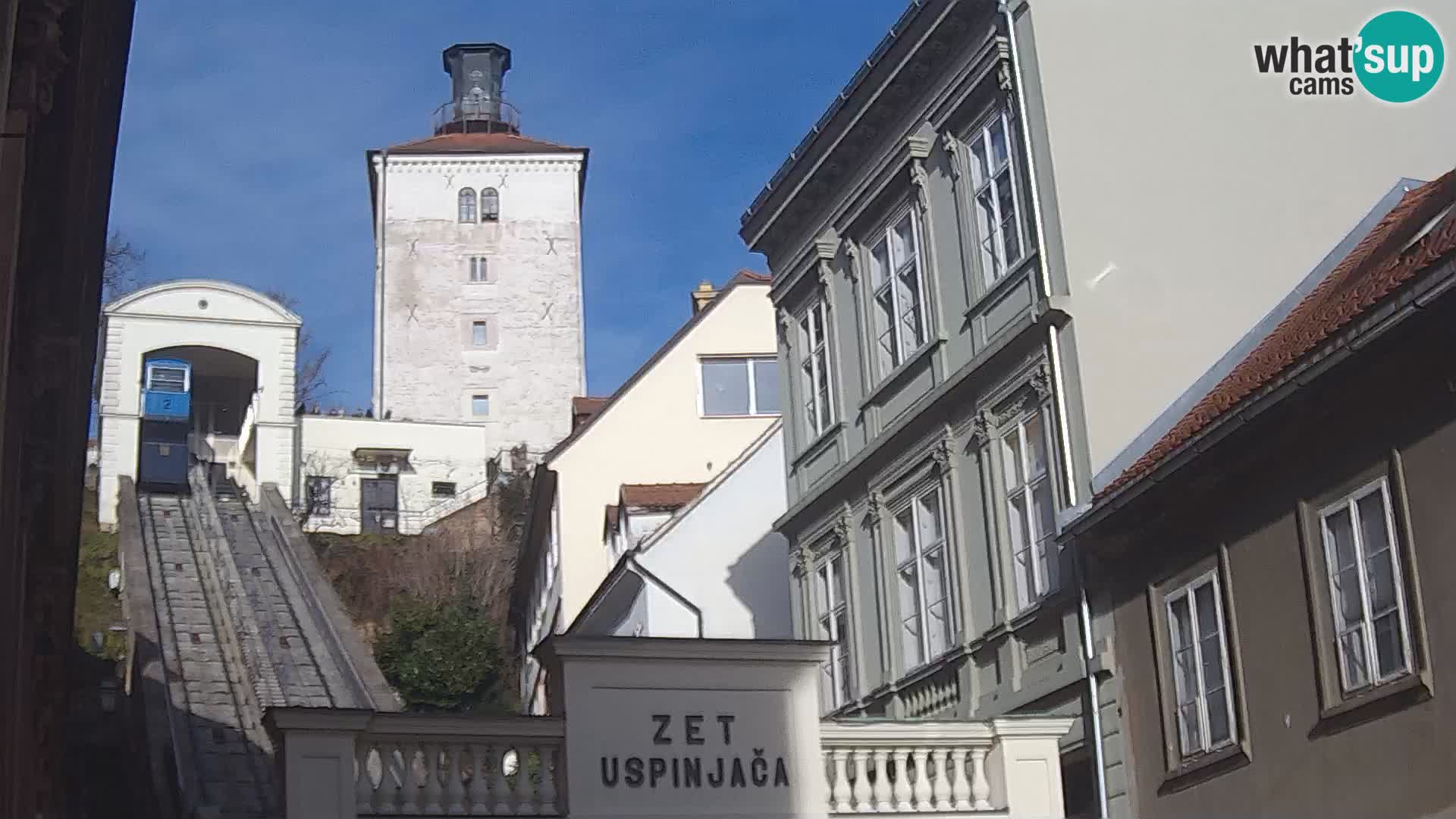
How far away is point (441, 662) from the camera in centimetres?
3441

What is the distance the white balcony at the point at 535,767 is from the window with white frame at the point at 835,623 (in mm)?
7096

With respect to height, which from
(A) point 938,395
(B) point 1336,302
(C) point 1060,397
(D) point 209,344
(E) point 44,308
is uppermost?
(D) point 209,344

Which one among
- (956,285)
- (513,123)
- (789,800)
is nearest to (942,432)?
(956,285)

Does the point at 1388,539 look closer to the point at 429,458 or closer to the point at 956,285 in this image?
the point at 956,285

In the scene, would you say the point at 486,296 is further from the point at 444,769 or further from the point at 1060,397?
the point at 444,769

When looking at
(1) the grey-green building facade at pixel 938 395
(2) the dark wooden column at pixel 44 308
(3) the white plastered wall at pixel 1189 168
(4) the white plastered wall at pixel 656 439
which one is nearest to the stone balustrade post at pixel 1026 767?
(1) the grey-green building facade at pixel 938 395

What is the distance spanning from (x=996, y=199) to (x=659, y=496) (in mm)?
16852

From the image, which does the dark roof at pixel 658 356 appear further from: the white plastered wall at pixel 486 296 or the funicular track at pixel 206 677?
the white plastered wall at pixel 486 296

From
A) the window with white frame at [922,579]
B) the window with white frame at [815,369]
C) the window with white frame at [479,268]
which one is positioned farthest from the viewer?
the window with white frame at [479,268]

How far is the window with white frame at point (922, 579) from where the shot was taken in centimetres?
2167

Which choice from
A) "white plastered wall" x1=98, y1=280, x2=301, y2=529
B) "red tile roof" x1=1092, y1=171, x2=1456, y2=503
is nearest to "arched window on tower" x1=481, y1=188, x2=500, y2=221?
"white plastered wall" x1=98, y1=280, x2=301, y2=529

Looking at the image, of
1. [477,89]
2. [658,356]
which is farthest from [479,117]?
[658,356]

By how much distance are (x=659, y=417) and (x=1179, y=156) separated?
21813mm

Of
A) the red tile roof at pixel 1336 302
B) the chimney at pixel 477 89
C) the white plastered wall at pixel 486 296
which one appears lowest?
the red tile roof at pixel 1336 302
